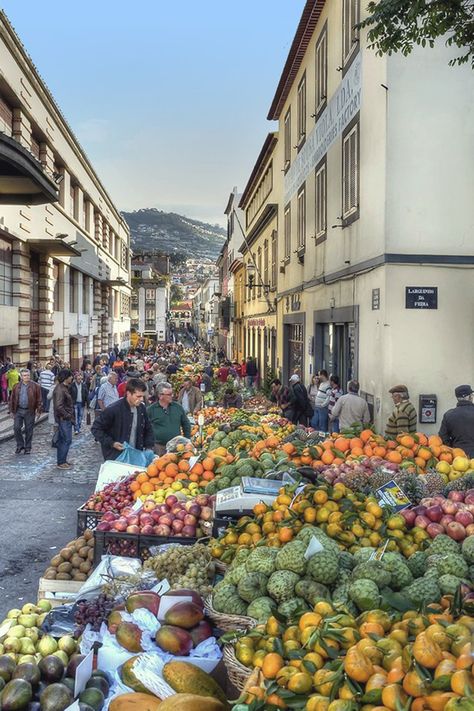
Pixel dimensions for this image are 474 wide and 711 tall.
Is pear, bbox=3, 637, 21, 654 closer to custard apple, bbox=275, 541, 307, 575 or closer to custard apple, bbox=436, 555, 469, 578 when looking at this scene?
custard apple, bbox=275, 541, 307, 575

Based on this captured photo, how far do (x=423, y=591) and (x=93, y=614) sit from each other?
209 centimetres

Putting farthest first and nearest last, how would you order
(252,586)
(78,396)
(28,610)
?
(78,396), (28,610), (252,586)

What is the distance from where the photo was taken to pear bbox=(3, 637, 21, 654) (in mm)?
4148

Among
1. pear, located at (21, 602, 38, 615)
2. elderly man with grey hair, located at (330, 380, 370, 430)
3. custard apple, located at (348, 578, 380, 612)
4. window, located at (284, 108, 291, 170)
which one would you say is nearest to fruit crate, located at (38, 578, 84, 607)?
pear, located at (21, 602, 38, 615)

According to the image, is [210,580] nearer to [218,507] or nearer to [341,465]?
[218,507]

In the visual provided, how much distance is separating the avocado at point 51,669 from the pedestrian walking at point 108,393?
10.7m

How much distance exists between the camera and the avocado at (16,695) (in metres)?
3.46

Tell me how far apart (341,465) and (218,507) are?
148 cm

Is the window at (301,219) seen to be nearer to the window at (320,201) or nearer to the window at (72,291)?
the window at (320,201)

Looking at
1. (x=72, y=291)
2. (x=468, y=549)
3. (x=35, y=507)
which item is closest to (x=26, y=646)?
(x=468, y=549)

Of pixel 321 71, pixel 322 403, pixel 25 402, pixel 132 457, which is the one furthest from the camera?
pixel 321 71

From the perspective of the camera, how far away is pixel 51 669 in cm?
384

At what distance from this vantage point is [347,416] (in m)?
10.7

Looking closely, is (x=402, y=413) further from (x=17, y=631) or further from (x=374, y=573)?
(x=17, y=631)
